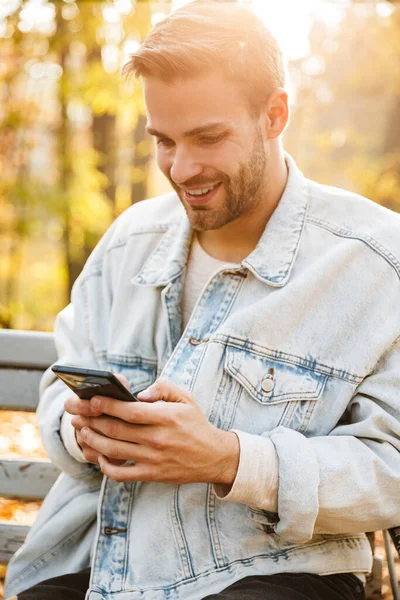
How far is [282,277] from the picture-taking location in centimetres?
212

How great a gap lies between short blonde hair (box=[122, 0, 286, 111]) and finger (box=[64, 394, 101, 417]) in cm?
97

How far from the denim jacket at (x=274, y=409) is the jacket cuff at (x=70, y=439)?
0.04m

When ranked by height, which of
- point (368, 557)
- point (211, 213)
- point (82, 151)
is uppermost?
point (211, 213)

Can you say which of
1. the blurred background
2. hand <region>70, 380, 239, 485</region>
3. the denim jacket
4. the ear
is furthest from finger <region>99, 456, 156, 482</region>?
the blurred background

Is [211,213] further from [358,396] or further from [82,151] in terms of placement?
[82,151]

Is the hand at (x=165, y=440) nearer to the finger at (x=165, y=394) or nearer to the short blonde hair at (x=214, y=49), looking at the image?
the finger at (x=165, y=394)

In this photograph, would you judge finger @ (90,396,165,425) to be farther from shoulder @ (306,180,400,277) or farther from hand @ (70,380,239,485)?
shoulder @ (306,180,400,277)

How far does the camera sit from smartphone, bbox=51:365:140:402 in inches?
64.3

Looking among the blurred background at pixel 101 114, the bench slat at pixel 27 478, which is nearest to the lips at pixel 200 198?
the bench slat at pixel 27 478

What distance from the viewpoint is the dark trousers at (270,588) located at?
6.01ft

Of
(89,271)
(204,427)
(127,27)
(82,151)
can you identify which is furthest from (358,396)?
(82,151)

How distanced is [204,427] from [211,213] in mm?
704

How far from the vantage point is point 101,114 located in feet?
22.2

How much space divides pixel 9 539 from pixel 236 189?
1626 mm
